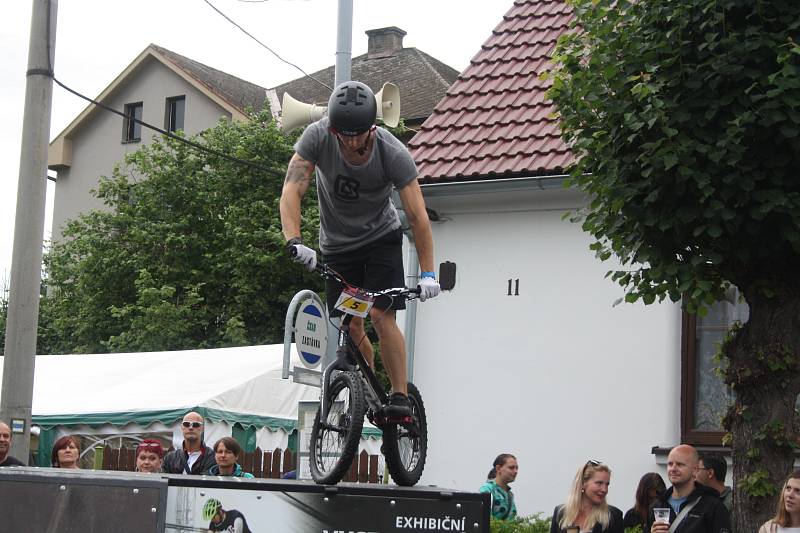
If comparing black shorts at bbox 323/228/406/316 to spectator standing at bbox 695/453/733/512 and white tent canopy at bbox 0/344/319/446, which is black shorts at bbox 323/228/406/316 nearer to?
spectator standing at bbox 695/453/733/512

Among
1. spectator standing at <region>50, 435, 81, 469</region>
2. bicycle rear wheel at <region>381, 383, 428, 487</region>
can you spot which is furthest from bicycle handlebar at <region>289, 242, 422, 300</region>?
spectator standing at <region>50, 435, 81, 469</region>

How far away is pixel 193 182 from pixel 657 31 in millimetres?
22567

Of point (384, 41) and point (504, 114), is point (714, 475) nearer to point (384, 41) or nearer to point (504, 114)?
point (504, 114)

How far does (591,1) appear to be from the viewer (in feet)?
29.3

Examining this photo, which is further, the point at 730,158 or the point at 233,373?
the point at 233,373

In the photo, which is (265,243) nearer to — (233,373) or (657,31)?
(233,373)

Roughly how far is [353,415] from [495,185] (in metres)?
6.86

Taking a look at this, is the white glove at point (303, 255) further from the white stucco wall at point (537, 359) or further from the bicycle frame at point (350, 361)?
the white stucco wall at point (537, 359)

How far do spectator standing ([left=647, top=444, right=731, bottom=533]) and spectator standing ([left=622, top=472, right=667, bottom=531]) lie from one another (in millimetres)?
897

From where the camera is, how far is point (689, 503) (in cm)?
802

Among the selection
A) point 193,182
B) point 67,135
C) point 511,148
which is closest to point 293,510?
point 511,148

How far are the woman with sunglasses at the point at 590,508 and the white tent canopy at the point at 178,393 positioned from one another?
25.0ft

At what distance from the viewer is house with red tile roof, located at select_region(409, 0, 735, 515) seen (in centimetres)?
1181

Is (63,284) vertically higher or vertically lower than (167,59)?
lower
